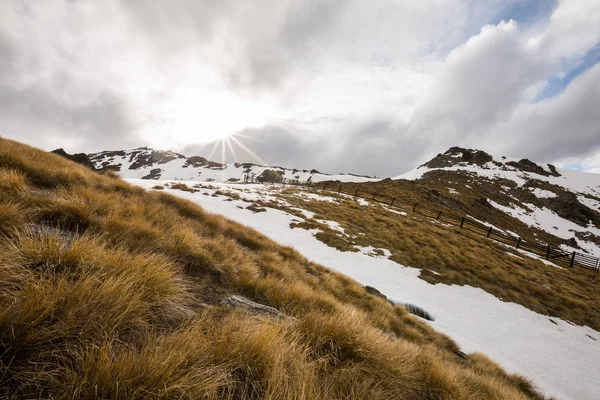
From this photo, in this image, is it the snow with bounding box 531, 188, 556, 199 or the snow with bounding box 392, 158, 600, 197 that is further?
the snow with bounding box 392, 158, 600, 197

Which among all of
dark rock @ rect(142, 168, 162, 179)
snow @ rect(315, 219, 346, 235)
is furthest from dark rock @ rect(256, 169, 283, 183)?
snow @ rect(315, 219, 346, 235)

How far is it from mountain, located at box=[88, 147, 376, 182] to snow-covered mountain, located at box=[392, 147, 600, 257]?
60658 millimetres

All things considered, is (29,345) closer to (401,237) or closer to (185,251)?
(185,251)

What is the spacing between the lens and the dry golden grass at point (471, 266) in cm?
1313

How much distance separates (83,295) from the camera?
1877mm

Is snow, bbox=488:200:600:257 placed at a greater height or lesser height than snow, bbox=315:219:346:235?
greater

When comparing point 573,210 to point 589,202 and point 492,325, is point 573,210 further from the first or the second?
point 492,325

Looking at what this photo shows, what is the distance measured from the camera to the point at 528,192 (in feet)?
255

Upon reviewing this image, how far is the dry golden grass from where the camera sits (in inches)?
517

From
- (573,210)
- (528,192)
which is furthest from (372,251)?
(528,192)

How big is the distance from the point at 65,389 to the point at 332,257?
37.4 feet

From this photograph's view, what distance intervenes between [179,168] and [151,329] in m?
173

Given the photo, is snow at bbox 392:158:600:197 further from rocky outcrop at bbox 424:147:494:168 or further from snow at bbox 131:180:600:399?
snow at bbox 131:180:600:399

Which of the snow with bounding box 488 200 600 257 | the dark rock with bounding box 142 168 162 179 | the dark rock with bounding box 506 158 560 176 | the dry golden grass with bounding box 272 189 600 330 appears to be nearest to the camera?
the dry golden grass with bounding box 272 189 600 330
